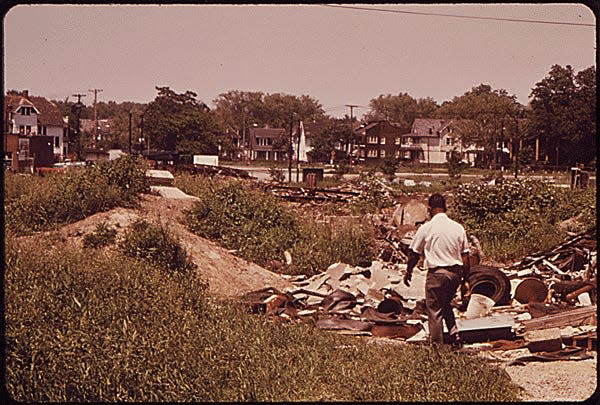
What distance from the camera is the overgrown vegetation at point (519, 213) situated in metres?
16.9

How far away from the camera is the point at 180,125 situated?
51188 millimetres

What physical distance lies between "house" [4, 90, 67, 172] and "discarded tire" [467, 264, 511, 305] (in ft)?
102

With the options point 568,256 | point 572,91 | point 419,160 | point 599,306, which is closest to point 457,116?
point 419,160

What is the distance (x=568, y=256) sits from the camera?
1411cm

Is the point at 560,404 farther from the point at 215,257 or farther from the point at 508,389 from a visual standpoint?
the point at 215,257

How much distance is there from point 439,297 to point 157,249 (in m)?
5.94

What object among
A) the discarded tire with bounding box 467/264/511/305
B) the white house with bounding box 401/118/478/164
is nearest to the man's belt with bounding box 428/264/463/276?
the discarded tire with bounding box 467/264/511/305

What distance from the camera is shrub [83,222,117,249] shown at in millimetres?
13688

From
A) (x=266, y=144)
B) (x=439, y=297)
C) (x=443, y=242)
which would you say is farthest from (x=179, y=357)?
(x=266, y=144)

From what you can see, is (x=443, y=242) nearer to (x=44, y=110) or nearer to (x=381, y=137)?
(x=44, y=110)

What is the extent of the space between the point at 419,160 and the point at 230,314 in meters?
71.7

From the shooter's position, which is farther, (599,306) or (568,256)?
(568,256)

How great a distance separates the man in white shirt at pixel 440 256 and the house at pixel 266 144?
247ft

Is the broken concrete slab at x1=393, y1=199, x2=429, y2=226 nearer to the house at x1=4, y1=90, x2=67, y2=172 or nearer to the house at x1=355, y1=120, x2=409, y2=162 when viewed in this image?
the house at x1=4, y1=90, x2=67, y2=172
